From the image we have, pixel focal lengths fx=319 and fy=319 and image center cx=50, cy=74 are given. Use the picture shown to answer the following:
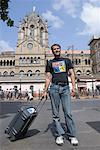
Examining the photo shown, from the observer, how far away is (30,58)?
10269 cm

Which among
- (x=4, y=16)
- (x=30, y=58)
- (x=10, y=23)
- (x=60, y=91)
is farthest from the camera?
(x=30, y=58)

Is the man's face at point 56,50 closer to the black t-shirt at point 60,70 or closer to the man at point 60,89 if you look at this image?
the man at point 60,89

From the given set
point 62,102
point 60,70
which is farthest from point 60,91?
point 60,70

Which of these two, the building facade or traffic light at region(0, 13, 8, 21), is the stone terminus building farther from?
traffic light at region(0, 13, 8, 21)

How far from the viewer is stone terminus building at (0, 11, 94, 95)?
76625mm

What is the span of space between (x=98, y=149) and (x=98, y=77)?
7526 centimetres

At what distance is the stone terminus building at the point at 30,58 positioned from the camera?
251 ft

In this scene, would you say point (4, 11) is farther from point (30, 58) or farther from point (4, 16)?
point (30, 58)

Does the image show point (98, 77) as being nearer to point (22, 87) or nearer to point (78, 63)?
point (22, 87)

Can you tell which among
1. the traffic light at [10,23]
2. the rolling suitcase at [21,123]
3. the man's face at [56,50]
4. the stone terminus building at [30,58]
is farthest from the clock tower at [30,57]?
the man's face at [56,50]

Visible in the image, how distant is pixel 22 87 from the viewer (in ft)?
248

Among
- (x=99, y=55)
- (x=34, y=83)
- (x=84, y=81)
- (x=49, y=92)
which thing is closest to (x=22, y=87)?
(x=34, y=83)

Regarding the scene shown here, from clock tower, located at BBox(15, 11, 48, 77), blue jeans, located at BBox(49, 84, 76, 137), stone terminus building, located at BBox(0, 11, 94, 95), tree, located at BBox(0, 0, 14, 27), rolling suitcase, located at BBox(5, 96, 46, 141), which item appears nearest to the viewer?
blue jeans, located at BBox(49, 84, 76, 137)

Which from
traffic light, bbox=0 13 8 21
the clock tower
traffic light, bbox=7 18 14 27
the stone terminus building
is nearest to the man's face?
traffic light, bbox=7 18 14 27
